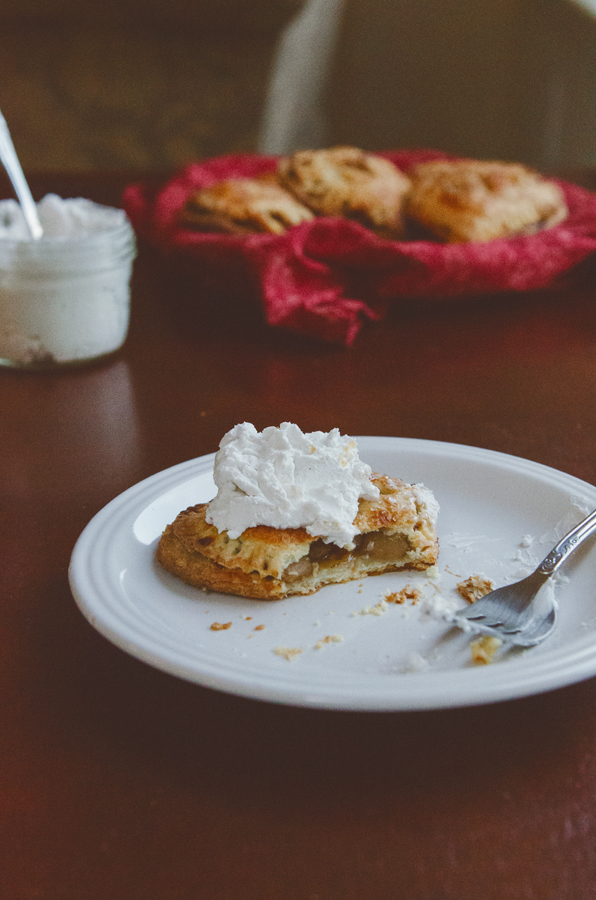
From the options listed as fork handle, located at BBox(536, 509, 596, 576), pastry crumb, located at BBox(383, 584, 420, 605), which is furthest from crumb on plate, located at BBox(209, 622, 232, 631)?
fork handle, located at BBox(536, 509, 596, 576)

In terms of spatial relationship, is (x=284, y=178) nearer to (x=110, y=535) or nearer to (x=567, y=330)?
(x=567, y=330)

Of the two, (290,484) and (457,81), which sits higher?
(290,484)

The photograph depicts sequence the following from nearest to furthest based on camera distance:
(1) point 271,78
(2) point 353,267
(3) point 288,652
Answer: (3) point 288,652 < (2) point 353,267 < (1) point 271,78

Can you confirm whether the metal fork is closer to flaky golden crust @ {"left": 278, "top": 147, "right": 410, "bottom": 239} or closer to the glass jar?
the glass jar

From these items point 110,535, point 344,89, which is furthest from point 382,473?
point 344,89

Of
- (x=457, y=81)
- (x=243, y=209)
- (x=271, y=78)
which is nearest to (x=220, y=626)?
(x=243, y=209)

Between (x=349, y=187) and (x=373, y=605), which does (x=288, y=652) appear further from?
(x=349, y=187)

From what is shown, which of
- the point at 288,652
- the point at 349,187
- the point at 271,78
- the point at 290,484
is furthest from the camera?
the point at 271,78
